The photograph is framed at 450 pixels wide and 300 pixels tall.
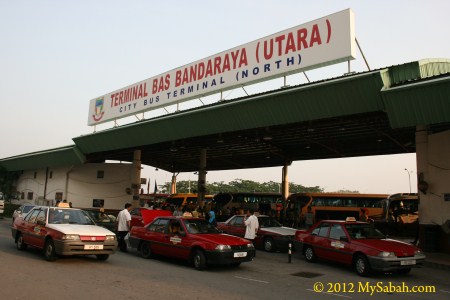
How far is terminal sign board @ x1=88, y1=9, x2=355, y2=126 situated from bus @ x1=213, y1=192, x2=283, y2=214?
16081 millimetres

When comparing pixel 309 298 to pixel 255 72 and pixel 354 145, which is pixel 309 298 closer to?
pixel 255 72

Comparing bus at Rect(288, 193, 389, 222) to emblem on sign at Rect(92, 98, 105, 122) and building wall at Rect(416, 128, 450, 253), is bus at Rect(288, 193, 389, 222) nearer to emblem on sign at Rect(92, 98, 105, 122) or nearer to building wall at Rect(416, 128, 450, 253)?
building wall at Rect(416, 128, 450, 253)

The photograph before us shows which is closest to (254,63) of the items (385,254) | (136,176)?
(385,254)

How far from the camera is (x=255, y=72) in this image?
20.2 metres

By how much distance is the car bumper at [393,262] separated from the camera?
1030 centimetres

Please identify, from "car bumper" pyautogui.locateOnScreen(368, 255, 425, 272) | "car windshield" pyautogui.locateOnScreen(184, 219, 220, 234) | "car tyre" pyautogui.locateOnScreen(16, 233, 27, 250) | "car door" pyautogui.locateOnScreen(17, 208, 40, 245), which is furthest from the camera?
"car tyre" pyautogui.locateOnScreen(16, 233, 27, 250)

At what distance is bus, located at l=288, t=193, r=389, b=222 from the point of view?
110 ft

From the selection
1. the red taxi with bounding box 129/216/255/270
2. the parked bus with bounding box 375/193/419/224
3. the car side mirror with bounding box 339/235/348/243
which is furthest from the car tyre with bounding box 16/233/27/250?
the parked bus with bounding box 375/193/419/224

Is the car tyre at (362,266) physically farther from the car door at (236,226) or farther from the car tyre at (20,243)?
the car tyre at (20,243)

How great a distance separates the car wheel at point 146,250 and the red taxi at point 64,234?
1506 millimetres

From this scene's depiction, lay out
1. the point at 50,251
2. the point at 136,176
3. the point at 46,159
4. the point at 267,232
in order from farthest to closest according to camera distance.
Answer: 1. the point at 46,159
2. the point at 136,176
3. the point at 267,232
4. the point at 50,251

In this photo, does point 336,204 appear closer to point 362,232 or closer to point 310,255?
point 310,255

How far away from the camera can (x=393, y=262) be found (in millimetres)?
10375

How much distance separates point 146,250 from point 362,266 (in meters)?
6.74
